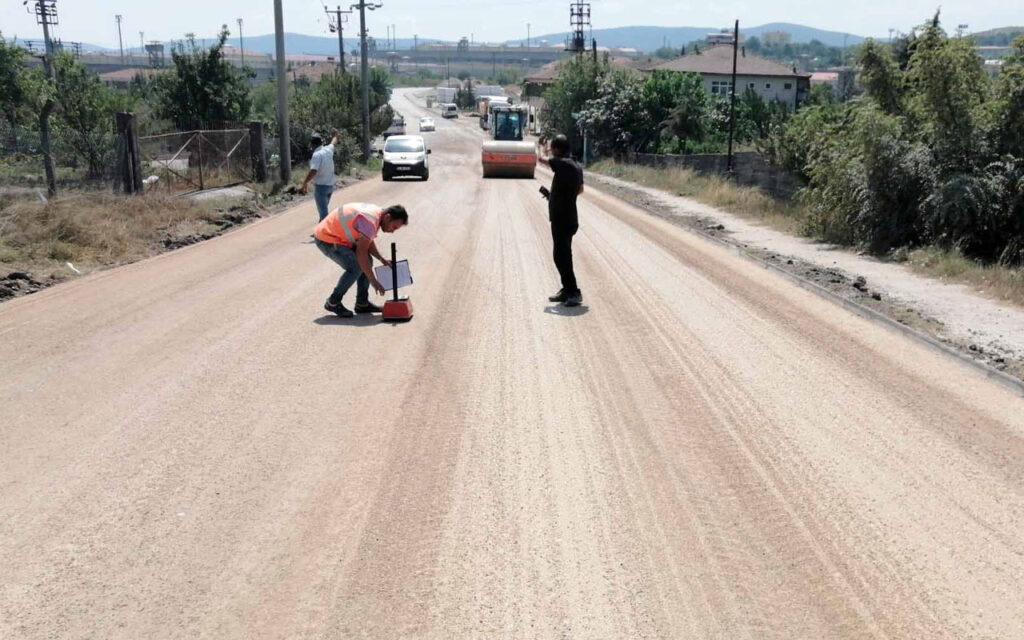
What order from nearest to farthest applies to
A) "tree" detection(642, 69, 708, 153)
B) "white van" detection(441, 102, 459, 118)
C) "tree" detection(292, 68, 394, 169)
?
1. "tree" detection(292, 68, 394, 169)
2. "tree" detection(642, 69, 708, 153)
3. "white van" detection(441, 102, 459, 118)

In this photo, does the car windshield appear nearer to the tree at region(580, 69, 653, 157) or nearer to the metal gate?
the metal gate

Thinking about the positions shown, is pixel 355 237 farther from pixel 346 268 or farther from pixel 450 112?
pixel 450 112

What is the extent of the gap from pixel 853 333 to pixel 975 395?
223 cm

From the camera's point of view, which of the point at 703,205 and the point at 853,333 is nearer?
the point at 853,333

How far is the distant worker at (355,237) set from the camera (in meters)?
8.78

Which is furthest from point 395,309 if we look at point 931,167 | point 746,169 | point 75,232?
point 746,169

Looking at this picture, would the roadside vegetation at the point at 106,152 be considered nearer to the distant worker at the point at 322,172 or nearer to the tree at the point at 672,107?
the distant worker at the point at 322,172

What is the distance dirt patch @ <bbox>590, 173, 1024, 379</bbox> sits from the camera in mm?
8523

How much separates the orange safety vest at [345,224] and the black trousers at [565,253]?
231cm

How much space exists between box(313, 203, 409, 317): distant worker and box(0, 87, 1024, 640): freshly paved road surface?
1.54 ft

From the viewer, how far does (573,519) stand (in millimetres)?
4781

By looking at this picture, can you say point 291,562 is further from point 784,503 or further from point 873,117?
point 873,117

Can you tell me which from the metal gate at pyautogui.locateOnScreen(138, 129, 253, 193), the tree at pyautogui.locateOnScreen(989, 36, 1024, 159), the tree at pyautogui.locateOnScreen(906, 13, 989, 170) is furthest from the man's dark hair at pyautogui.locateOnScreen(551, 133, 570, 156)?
the metal gate at pyautogui.locateOnScreen(138, 129, 253, 193)

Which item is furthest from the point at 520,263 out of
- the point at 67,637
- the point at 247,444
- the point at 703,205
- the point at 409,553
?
the point at 703,205
